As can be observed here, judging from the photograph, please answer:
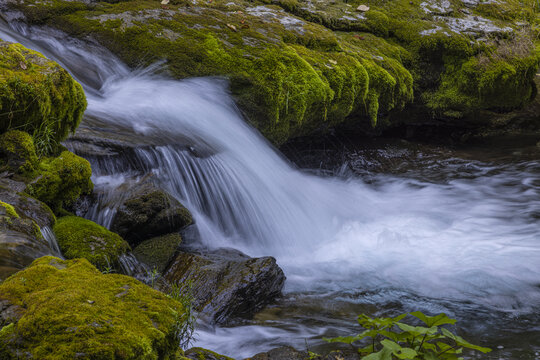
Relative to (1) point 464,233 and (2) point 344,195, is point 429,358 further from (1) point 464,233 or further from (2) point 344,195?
(2) point 344,195

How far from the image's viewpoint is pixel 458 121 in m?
10.3

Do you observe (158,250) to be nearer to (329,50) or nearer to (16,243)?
(16,243)

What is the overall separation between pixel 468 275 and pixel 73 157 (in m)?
4.49

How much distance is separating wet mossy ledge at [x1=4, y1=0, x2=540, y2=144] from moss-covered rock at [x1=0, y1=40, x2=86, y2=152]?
8.90 feet

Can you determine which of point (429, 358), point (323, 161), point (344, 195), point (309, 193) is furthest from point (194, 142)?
point (429, 358)

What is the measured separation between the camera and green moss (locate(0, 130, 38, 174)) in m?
3.79

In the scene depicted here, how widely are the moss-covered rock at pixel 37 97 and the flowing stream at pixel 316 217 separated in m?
0.73

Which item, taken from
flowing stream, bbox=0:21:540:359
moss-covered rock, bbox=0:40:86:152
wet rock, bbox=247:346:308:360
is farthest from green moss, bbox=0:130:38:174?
wet rock, bbox=247:346:308:360

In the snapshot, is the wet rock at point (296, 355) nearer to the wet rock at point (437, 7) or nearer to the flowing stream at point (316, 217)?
the flowing stream at point (316, 217)

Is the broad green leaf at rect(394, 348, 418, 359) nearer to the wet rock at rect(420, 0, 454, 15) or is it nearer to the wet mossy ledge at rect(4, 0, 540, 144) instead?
the wet mossy ledge at rect(4, 0, 540, 144)

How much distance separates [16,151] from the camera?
12.5ft

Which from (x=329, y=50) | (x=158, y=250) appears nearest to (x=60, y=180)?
(x=158, y=250)

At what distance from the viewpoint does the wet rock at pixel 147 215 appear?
450cm

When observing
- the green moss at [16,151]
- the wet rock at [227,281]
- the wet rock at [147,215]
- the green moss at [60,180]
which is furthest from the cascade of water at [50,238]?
the wet rock at [227,281]
